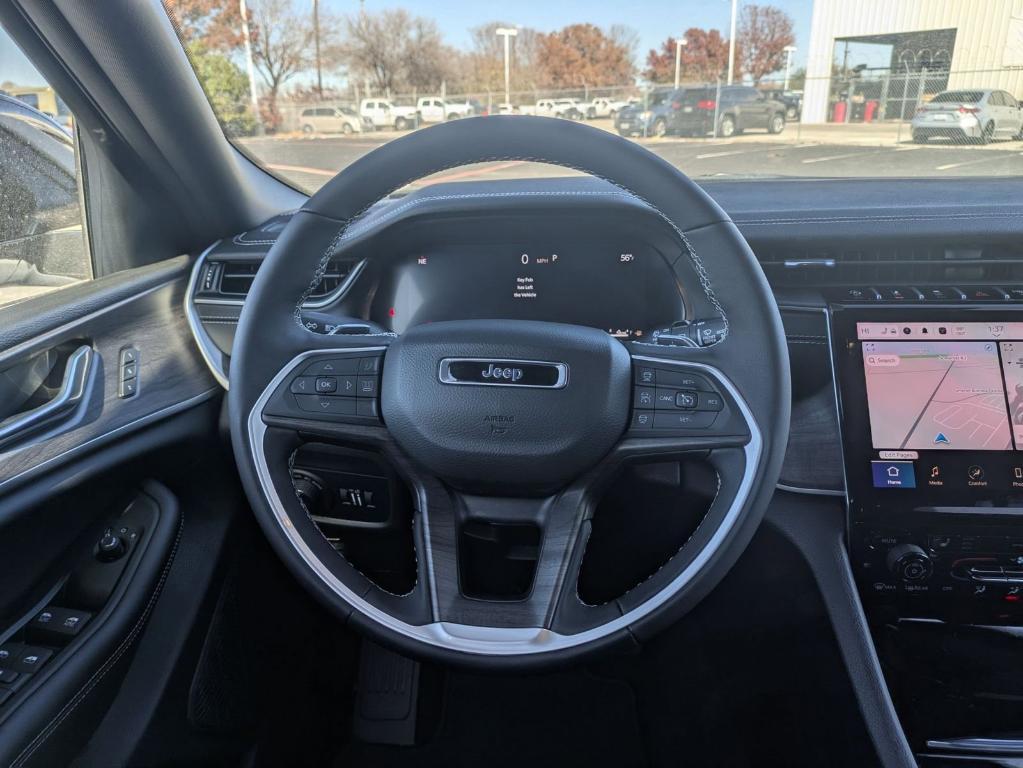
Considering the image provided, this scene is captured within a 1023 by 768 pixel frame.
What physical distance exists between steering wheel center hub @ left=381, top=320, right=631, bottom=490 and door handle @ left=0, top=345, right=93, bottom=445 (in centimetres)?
62

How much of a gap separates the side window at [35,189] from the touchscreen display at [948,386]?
1.77 meters

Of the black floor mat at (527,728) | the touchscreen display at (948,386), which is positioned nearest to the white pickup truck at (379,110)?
the touchscreen display at (948,386)

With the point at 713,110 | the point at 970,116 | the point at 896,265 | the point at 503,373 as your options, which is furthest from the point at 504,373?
the point at 713,110

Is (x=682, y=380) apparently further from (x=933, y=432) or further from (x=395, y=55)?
(x=395, y=55)

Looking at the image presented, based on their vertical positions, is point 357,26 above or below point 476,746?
above

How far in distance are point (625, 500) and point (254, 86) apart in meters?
1.77

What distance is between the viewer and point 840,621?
162 centimetres

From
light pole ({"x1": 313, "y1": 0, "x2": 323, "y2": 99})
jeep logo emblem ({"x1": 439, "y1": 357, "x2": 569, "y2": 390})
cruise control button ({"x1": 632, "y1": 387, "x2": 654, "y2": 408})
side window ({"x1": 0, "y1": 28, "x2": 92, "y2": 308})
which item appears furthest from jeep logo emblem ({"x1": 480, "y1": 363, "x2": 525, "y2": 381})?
light pole ({"x1": 313, "y1": 0, "x2": 323, "y2": 99})

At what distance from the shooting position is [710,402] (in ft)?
3.77

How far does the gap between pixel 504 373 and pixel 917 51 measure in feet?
7.34

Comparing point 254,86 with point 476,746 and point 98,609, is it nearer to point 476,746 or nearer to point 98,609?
point 98,609

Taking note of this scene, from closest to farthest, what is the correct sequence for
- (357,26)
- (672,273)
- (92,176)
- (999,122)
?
(672,273), (92,176), (999,122), (357,26)

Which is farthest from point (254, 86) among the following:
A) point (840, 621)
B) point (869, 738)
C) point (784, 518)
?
point (869, 738)

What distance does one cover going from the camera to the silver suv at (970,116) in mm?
2314
